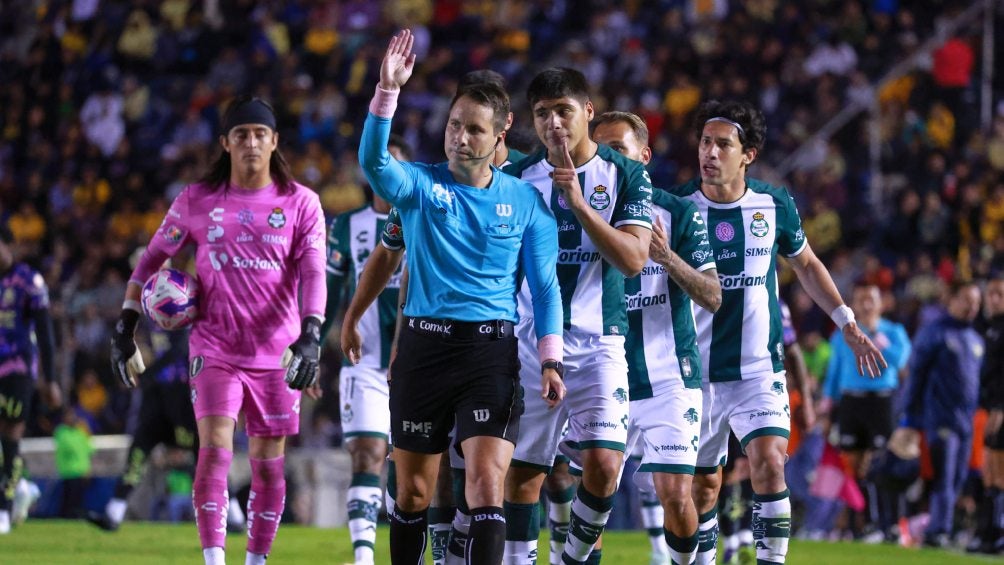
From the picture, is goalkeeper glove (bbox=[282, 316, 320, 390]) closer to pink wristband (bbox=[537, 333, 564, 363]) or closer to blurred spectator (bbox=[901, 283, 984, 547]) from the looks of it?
pink wristband (bbox=[537, 333, 564, 363])

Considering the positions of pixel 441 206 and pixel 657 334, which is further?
pixel 657 334

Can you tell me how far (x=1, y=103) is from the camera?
92.5 ft

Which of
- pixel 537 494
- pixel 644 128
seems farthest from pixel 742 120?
pixel 537 494

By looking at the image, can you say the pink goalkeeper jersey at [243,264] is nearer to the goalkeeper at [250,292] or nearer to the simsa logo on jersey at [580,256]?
the goalkeeper at [250,292]

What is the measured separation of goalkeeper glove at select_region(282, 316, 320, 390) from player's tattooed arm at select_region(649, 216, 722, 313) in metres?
1.89

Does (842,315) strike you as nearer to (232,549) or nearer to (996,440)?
(232,549)

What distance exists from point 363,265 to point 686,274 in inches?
121

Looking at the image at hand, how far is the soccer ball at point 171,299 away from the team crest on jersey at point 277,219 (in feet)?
1.81

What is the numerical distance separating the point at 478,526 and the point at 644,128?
3.50 m

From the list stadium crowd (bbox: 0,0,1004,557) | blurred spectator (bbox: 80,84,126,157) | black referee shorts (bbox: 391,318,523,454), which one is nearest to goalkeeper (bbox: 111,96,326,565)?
black referee shorts (bbox: 391,318,523,454)

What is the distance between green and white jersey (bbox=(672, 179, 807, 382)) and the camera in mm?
9594

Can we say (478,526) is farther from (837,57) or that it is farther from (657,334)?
(837,57)

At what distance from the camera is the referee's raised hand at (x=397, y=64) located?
22.6ft

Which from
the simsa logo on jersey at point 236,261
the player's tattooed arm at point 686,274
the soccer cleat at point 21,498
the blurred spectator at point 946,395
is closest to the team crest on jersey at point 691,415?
the player's tattooed arm at point 686,274
